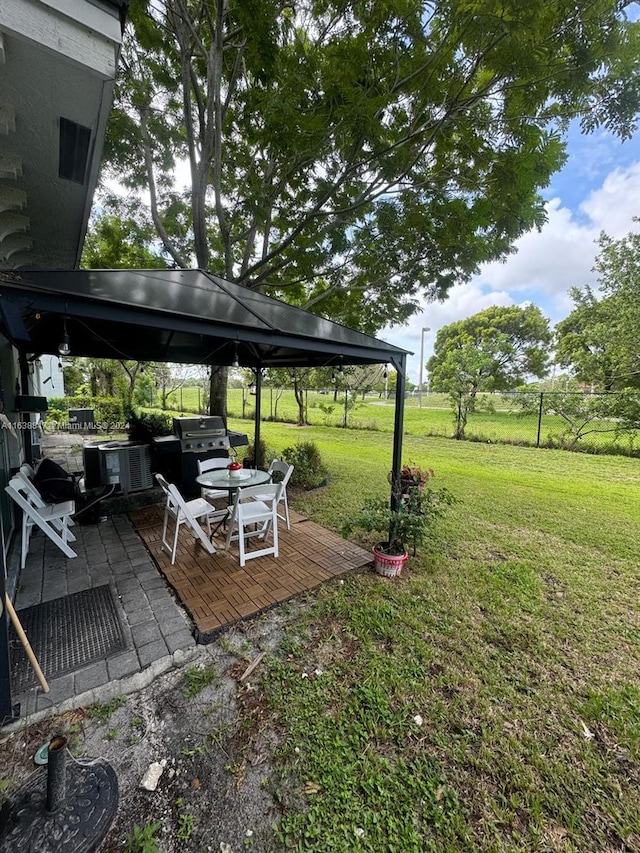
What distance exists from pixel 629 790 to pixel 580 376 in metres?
14.0

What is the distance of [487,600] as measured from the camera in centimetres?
281

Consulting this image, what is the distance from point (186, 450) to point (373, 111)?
4.78m

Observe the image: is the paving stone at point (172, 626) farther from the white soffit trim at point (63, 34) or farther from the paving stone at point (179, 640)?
the white soffit trim at point (63, 34)

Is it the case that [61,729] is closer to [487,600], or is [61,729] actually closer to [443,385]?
[487,600]

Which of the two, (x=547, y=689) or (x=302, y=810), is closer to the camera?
(x=302, y=810)

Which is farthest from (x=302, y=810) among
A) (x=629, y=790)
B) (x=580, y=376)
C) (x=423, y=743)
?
(x=580, y=376)

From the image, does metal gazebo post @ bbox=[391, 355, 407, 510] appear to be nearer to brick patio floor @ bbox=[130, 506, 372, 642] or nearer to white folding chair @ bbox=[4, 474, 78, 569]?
brick patio floor @ bbox=[130, 506, 372, 642]

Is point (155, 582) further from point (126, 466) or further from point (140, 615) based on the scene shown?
point (126, 466)

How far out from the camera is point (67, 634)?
223 cm

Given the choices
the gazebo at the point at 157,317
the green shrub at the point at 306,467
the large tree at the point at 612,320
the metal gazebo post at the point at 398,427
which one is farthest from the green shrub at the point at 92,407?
the large tree at the point at 612,320

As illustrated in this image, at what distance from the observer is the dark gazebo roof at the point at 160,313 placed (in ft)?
5.60

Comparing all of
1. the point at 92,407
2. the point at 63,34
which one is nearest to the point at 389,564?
the point at 63,34

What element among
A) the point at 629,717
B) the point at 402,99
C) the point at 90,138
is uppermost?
the point at 402,99

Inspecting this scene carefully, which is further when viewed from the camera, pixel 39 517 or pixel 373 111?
pixel 373 111
